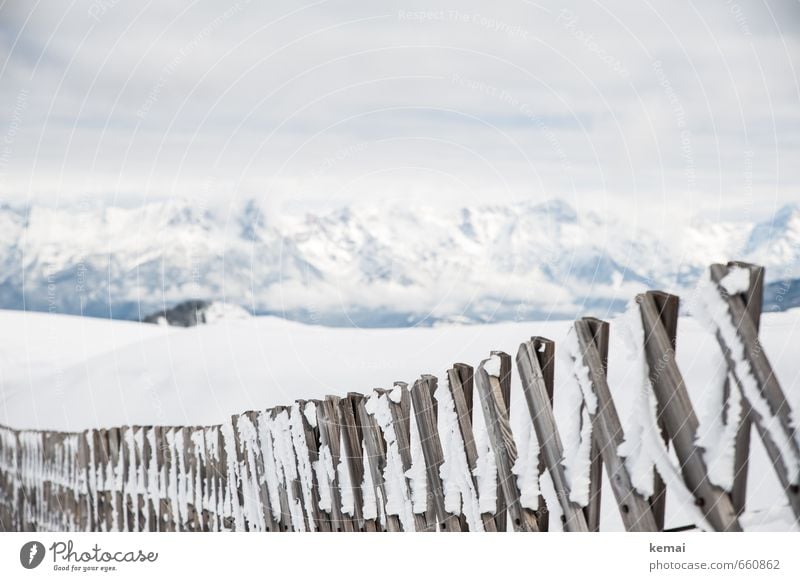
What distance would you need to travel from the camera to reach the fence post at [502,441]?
75.2 inches

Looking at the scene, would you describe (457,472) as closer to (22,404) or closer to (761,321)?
(761,321)

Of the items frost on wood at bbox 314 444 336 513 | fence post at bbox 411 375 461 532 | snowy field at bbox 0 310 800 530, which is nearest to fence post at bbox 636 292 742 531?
fence post at bbox 411 375 461 532

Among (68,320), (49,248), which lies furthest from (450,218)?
(49,248)

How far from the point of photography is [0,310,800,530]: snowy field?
493 centimetres

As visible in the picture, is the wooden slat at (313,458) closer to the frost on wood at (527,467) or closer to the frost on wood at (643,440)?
the frost on wood at (527,467)

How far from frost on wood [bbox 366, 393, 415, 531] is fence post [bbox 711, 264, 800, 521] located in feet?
3.75

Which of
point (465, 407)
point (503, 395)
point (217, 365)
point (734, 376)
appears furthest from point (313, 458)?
point (217, 365)

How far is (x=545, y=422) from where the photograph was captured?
181 centimetres

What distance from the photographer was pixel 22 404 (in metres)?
7.08

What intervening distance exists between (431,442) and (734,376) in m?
0.97

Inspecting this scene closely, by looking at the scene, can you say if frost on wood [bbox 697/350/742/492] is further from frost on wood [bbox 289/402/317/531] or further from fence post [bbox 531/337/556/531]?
frost on wood [bbox 289/402/317/531]
